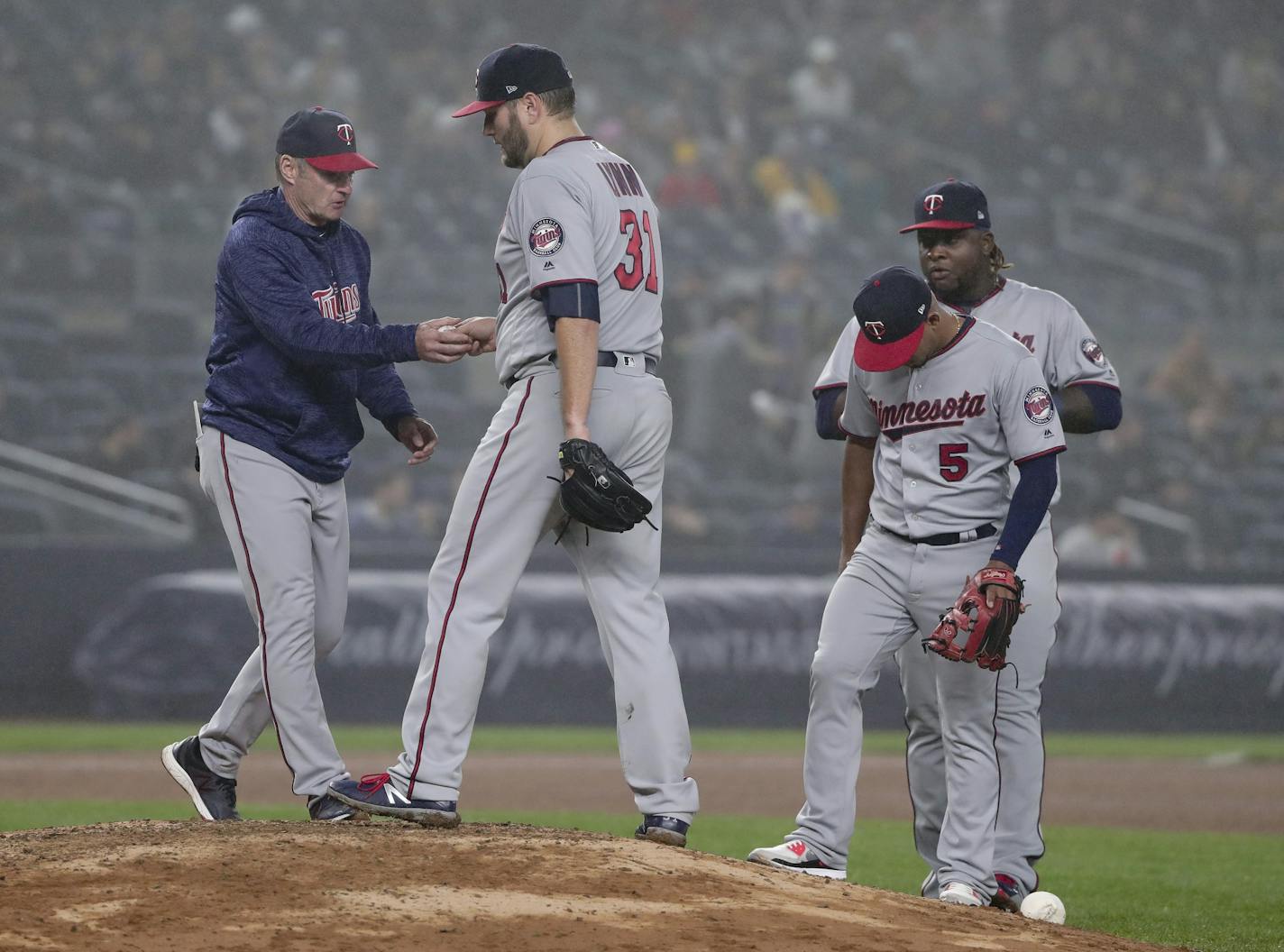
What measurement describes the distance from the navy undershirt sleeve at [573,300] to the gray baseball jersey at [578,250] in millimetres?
18

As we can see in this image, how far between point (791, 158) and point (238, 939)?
1427 centimetres

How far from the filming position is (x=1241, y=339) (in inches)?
596

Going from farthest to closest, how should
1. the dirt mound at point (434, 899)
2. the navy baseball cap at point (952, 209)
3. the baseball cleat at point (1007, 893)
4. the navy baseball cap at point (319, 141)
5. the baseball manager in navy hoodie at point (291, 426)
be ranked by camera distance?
1. the navy baseball cap at point (952, 209)
2. the baseball cleat at point (1007, 893)
3. the navy baseball cap at point (319, 141)
4. the baseball manager in navy hoodie at point (291, 426)
5. the dirt mound at point (434, 899)

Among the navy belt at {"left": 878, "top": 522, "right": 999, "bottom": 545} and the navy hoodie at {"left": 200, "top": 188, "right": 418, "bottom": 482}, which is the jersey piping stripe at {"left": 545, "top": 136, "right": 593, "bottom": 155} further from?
the navy belt at {"left": 878, "top": 522, "right": 999, "bottom": 545}

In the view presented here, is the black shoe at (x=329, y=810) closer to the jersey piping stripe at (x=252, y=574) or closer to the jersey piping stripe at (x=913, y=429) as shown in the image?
the jersey piping stripe at (x=252, y=574)

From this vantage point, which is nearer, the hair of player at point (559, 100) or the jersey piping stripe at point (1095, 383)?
the hair of player at point (559, 100)

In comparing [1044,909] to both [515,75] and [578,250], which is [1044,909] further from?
[515,75]

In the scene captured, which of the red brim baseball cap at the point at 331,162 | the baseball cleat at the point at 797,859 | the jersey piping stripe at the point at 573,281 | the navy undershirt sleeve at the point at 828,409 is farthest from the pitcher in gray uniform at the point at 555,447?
the navy undershirt sleeve at the point at 828,409

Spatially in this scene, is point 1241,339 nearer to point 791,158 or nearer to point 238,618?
point 791,158

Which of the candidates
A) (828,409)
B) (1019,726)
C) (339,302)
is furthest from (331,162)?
(1019,726)

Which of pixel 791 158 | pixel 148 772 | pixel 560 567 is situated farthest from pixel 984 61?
pixel 148 772

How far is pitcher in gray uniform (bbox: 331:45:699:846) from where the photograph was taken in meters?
3.84

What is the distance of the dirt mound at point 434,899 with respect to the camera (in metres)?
3.02

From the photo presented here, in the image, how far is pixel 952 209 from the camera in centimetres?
476
